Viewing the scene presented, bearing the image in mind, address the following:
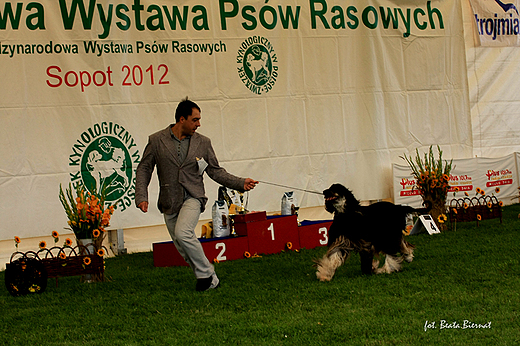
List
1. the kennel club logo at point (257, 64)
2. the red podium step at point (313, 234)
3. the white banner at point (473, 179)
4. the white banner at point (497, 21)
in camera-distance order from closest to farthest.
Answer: the red podium step at point (313, 234)
the kennel club logo at point (257, 64)
the white banner at point (473, 179)
the white banner at point (497, 21)

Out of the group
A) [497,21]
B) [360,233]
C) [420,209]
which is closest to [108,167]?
[420,209]

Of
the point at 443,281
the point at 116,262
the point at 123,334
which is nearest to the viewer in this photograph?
the point at 123,334

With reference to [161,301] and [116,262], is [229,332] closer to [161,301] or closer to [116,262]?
[161,301]

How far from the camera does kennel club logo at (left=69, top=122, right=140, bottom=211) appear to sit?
271 inches

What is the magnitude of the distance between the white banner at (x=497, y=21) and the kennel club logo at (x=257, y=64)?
342 centimetres

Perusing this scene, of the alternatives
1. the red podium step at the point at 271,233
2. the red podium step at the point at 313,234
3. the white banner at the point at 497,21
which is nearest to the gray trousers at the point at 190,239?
the red podium step at the point at 271,233

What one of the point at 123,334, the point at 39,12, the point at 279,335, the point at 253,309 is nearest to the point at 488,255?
the point at 253,309

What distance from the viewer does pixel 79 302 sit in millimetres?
4305

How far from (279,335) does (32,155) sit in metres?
4.62

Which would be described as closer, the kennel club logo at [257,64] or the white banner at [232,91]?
the white banner at [232,91]

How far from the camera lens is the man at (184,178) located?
440 cm

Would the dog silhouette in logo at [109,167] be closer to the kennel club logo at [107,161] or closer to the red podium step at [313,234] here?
the kennel club logo at [107,161]

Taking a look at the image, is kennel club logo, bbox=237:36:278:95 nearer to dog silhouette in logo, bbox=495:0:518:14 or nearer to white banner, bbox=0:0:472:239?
white banner, bbox=0:0:472:239

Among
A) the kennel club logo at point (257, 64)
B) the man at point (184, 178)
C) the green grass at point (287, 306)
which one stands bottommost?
the green grass at point (287, 306)
